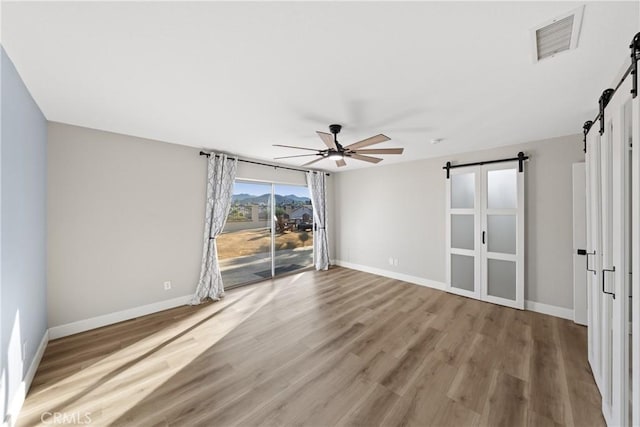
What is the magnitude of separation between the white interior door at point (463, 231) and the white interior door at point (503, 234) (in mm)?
103

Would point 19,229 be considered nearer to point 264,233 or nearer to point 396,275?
point 264,233

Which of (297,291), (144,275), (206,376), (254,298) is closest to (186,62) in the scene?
(206,376)

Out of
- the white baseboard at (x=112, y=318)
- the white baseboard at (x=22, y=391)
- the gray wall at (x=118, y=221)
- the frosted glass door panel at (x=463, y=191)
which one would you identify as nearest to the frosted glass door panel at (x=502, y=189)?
the frosted glass door panel at (x=463, y=191)

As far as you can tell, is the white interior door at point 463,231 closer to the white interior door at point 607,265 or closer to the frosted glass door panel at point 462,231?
the frosted glass door panel at point 462,231

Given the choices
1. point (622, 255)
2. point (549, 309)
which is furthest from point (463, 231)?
point (622, 255)

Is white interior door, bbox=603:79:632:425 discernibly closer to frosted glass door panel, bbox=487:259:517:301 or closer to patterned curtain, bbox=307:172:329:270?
frosted glass door panel, bbox=487:259:517:301

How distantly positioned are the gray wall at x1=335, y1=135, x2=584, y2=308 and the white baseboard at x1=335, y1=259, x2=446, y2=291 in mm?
77

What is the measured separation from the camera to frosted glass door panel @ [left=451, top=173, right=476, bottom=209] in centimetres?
405

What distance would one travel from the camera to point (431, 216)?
14.9 feet

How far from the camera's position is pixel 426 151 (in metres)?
4.07

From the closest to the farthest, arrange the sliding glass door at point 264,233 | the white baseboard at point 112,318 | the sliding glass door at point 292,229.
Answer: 1. the white baseboard at point 112,318
2. the sliding glass door at point 264,233
3. the sliding glass door at point 292,229

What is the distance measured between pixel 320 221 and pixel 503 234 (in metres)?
3.60

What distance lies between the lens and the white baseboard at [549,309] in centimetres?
321

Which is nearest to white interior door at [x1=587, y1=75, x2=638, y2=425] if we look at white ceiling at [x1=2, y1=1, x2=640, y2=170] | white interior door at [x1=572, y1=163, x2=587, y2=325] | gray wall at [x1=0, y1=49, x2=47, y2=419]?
white ceiling at [x1=2, y1=1, x2=640, y2=170]
